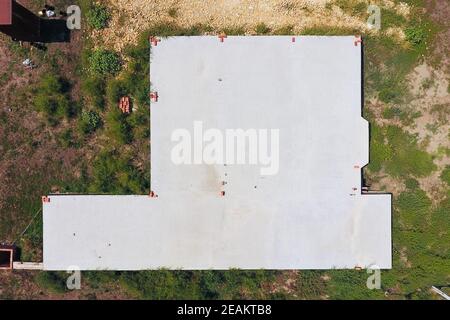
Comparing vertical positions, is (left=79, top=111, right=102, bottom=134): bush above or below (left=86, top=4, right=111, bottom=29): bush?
below

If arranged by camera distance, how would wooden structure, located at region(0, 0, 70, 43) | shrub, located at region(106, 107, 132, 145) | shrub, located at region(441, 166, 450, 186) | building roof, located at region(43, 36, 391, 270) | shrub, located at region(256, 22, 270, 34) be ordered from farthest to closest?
shrub, located at region(441, 166, 450, 186) < shrub, located at region(256, 22, 270, 34) < shrub, located at region(106, 107, 132, 145) < building roof, located at region(43, 36, 391, 270) < wooden structure, located at region(0, 0, 70, 43)

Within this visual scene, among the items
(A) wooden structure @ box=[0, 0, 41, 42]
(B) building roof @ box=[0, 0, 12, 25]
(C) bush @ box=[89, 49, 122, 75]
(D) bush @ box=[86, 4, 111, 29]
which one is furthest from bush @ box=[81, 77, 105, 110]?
(B) building roof @ box=[0, 0, 12, 25]

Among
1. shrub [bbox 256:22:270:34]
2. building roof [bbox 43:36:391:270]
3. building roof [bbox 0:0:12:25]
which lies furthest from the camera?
shrub [bbox 256:22:270:34]

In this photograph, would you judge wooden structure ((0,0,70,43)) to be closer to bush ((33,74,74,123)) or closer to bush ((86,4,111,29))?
bush ((86,4,111,29))

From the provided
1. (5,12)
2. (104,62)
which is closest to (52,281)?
(104,62)

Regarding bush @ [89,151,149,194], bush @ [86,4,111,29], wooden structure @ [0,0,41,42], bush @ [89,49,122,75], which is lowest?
bush @ [89,151,149,194]

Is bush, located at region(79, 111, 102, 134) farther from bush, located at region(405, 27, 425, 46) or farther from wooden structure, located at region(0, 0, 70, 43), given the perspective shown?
bush, located at region(405, 27, 425, 46)

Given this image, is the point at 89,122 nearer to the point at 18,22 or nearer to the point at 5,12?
the point at 18,22

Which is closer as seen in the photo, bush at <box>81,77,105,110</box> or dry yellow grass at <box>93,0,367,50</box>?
bush at <box>81,77,105,110</box>
